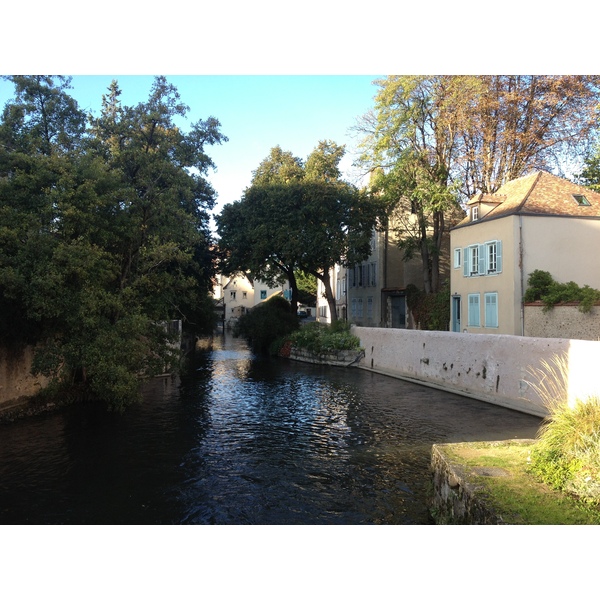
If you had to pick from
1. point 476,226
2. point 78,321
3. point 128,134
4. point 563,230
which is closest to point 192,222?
point 128,134

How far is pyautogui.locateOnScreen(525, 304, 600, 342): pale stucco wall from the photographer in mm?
21359

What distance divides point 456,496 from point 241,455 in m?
6.10

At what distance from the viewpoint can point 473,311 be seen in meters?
28.1

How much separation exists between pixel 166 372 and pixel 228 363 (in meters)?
6.59

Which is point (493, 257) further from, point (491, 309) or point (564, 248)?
point (564, 248)

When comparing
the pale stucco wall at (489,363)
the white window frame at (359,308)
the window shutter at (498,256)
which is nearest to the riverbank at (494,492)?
the pale stucco wall at (489,363)

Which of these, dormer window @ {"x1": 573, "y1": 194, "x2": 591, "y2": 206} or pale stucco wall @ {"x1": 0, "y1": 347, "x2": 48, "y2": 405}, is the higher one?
dormer window @ {"x1": 573, "y1": 194, "x2": 591, "y2": 206}

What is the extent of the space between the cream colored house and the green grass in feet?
59.0

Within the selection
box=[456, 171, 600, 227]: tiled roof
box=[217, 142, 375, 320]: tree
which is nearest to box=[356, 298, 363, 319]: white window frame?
box=[217, 142, 375, 320]: tree

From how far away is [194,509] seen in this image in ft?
29.3

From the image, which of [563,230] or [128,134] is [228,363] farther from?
[563,230]

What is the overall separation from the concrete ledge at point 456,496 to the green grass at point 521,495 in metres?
0.06

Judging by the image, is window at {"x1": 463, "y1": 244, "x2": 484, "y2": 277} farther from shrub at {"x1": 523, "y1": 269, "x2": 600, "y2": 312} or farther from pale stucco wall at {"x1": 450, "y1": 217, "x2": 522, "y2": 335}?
shrub at {"x1": 523, "y1": 269, "x2": 600, "y2": 312}

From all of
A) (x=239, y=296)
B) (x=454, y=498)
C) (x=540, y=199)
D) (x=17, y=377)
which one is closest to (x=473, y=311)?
(x=540, y=199)
